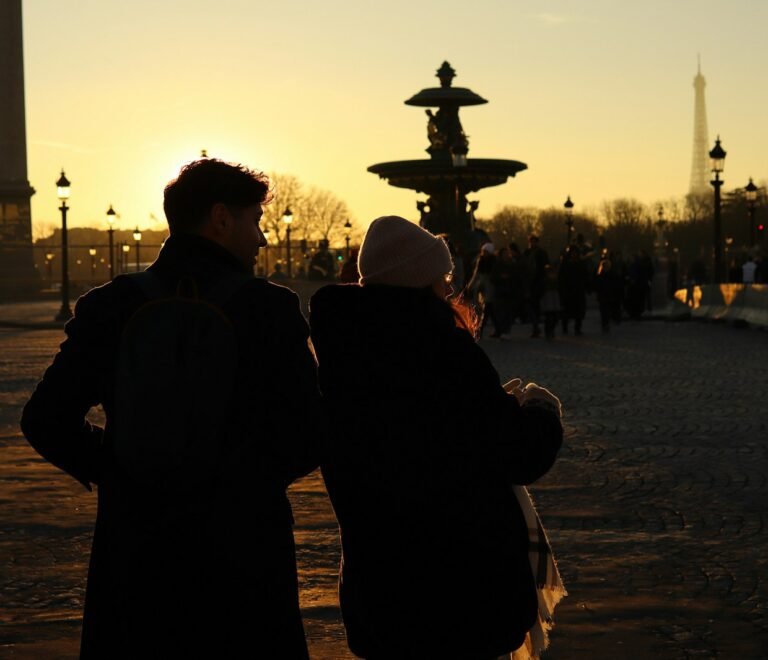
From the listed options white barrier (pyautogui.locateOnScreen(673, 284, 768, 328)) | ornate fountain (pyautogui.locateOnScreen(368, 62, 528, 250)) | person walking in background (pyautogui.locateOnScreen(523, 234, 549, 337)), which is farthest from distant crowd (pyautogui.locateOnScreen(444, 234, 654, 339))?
ornate fountain (pyautogui.locateOnScreen(368, 62, 528, 250))

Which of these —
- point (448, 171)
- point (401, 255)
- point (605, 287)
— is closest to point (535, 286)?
point (605, 287)

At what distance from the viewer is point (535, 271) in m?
28.1

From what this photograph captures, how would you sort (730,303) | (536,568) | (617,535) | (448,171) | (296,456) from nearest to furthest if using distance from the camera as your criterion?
1. (296,456)
2. (536,568)
3. (617,535)
4. (730,303)
5. (448,171)

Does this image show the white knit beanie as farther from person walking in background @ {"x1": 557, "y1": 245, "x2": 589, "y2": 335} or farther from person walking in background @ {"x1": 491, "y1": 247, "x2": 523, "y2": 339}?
person walking in background @ {"x1": 557, "y1": 245, "x2": 589, "y2": 335}

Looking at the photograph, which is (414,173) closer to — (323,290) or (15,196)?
(15,196)

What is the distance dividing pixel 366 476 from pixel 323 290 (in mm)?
419

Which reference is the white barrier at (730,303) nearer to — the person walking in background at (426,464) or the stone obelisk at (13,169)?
the person walking in background at (426,464)

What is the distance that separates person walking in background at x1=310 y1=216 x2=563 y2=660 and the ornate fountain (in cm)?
3412

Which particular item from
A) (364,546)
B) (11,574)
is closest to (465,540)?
(364,546)

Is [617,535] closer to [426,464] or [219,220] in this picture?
[426,464]

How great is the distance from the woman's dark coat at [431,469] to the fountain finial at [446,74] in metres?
41.4

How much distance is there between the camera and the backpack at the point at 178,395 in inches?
132

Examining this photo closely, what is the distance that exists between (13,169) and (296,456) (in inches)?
2594

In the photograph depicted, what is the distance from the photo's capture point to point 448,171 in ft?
132
